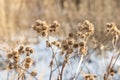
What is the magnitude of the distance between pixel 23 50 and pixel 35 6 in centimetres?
860

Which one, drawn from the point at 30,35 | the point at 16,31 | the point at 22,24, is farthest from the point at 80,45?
the point at 22,24

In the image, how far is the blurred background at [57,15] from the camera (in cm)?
772

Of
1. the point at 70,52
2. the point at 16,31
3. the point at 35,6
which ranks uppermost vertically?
the point at 35,6

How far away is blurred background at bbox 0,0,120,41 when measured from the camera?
25.3 ft

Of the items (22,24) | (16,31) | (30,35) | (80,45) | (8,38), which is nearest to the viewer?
(80,45)

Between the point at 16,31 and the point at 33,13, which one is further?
the point at 33,13

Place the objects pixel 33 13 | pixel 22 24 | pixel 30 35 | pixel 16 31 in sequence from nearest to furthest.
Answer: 1. pixel 30 35
2. pixel 16 31
3. pixel 22 24
4. pixel 33 13

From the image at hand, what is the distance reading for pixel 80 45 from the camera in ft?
8.60

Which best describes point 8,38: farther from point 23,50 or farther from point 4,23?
point 23,50

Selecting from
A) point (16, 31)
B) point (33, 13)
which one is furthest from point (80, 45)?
point (33, 13)

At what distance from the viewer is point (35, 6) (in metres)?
11.2

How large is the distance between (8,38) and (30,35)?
0.71 m

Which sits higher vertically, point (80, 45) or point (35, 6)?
point (35, 6)

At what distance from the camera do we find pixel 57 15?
9.09 m
